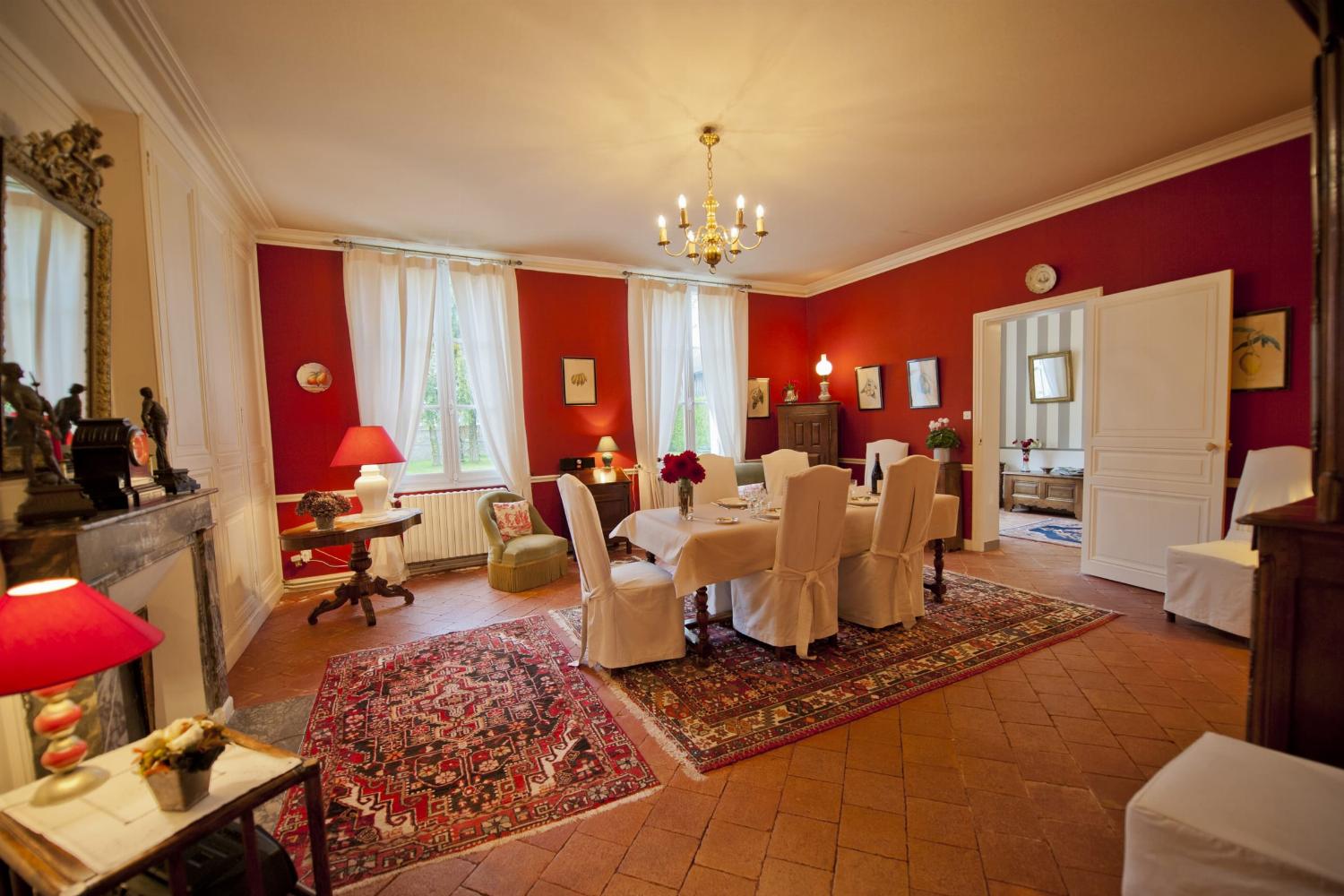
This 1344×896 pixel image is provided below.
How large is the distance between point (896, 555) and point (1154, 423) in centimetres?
227

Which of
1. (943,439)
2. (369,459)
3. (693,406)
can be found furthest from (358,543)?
(943,439)

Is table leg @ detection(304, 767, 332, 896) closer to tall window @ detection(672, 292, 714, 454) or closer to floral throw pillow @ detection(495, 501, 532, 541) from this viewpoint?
floral throw pillow @ detection(495, 501, 532, 541)

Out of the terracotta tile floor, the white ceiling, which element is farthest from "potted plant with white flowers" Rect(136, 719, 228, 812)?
the white ceiling

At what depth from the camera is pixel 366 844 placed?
5.48 feet

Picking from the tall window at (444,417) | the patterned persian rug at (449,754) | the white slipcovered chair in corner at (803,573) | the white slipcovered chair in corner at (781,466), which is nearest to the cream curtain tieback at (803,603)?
the white slipcovered chair in corner at (803,573)

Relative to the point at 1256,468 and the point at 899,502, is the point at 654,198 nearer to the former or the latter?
the point at 899,502

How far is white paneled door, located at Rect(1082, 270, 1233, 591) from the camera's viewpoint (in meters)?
3.36

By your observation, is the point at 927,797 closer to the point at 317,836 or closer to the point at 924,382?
the point at 317,836

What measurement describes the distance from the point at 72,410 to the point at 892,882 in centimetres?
296

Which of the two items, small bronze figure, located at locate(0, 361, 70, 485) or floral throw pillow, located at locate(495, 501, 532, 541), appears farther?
floral throw pillow, located at locate(495, 501, 532, 541)

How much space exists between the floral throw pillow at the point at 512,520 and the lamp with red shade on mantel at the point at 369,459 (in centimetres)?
89

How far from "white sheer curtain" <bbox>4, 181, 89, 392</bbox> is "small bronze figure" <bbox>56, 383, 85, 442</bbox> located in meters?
0.07

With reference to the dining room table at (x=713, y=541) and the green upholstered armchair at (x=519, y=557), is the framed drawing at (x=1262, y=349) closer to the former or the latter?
the dining room table at (x=713, y=541)

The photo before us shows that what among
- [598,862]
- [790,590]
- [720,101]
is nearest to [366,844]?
[598,862]
